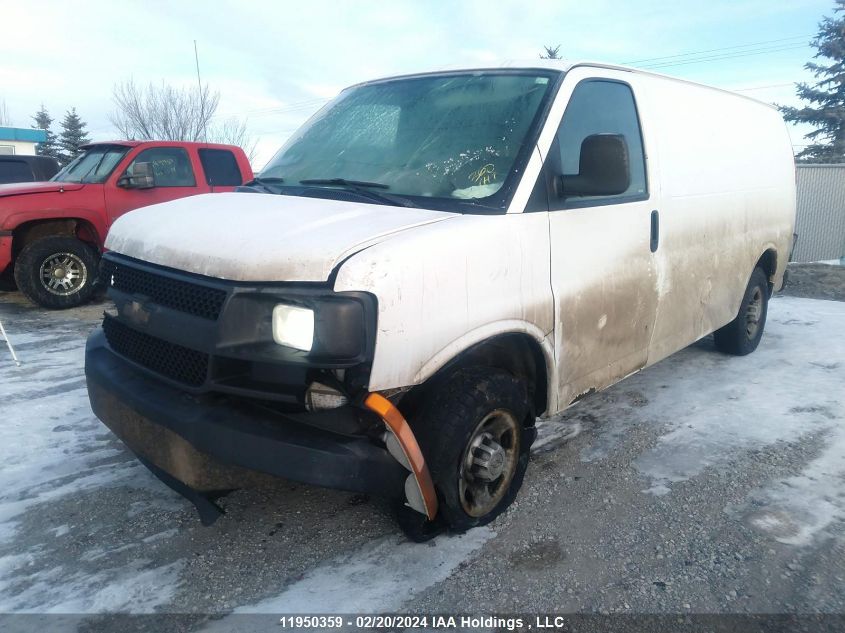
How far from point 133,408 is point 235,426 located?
576mm

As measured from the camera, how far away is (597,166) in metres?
3.12

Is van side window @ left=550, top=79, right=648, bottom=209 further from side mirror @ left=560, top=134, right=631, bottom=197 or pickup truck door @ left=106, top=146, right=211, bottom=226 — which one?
pickup truck door @ left=106, top=146, right=211, bottom=226

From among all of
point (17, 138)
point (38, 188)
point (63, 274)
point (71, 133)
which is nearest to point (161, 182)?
point (38, 188)

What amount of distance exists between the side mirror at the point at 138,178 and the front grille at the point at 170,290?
4.81 meters

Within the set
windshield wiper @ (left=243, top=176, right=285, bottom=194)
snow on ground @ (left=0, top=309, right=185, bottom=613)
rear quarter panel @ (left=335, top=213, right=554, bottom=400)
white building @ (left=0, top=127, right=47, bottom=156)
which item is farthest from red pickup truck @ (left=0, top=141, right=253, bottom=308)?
white building @ (left=0, top=127, right=47, bottom=156)

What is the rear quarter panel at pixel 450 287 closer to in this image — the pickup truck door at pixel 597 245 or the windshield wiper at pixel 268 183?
the pickup truck door at pixel 597 245

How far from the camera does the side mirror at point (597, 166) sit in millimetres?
3104

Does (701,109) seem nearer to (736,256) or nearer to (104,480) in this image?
(736,256)

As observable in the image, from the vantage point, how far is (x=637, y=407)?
4.76m

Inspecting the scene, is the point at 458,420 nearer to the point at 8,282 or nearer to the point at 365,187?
the point at 365,187

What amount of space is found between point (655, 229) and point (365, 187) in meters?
1.76

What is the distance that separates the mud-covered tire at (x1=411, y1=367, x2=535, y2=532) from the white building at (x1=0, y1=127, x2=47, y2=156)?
31.4 metres


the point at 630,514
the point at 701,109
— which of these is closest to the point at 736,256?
the point at 701,109

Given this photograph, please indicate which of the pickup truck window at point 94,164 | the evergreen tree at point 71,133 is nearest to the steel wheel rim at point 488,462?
the pickup truck window at point 94,164
